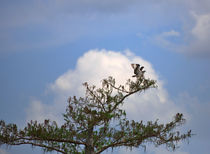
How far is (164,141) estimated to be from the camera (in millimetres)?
17828

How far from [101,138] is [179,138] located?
14.0 ft

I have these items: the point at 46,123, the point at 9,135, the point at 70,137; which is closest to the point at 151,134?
the point at 70,137

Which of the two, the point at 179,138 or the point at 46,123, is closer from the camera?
the point at 46,123

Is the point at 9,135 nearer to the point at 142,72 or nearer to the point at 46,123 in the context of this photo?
the point at 46,123

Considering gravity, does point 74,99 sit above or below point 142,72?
below

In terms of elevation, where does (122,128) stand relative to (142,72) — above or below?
below

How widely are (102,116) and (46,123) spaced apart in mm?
2881

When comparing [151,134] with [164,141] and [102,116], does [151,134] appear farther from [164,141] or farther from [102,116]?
[102,116]

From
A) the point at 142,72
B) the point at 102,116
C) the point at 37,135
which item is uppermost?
the point at 142,72

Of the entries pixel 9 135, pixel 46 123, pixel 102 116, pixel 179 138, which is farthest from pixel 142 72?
pixel 9 135

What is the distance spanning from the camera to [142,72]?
56.1 ft

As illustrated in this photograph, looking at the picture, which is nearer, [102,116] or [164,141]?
[102,116]

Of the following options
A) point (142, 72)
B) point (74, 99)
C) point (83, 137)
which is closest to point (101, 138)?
point (83, 137)

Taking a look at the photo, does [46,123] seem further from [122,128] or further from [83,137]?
[122,128]
